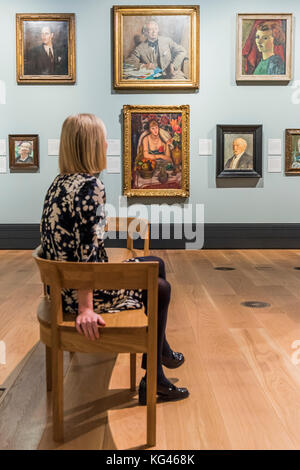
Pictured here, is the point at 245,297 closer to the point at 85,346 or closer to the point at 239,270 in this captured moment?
the point at 239,270

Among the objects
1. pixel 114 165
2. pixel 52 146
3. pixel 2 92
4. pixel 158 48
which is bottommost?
pixel 114 165

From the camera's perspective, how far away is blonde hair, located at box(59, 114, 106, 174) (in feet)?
9.66

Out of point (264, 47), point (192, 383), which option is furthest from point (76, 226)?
point (264, 47)

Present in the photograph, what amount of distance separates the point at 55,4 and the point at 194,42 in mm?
2706

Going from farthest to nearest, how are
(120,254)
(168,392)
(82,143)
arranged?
(120,254) → (168,392) → (82,143)

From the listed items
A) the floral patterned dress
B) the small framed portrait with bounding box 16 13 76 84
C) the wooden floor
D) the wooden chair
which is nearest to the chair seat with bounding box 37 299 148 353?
the wooden chair

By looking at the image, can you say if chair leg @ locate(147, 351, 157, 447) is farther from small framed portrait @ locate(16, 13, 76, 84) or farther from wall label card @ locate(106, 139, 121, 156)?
small framed portrait @ locate(16, 13, 76, 84)

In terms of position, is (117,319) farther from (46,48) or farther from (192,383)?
(46,48)

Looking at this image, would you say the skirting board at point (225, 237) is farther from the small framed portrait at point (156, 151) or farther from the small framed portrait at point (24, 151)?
the small framed portrait at point (24, 151)

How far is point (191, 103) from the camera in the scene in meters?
10.1

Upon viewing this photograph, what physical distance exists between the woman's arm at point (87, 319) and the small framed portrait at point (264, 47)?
27.1 ft

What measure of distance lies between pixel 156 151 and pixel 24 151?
8.31 feet

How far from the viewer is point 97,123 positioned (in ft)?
9.73
